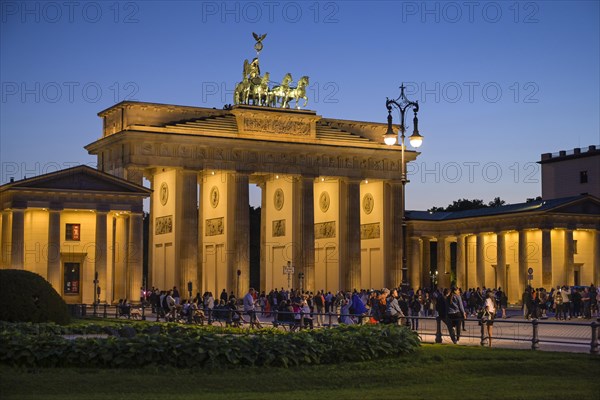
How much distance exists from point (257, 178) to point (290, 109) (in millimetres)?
7514

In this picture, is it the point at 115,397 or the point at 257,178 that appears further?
the point at 257,178

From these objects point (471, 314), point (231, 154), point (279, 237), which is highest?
point (231, 154)

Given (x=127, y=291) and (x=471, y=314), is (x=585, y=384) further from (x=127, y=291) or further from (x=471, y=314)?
(x=127, y=291)

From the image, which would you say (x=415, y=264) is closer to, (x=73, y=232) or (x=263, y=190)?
(x=263, y=190)

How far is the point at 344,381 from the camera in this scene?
24.5m

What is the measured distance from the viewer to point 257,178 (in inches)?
3708

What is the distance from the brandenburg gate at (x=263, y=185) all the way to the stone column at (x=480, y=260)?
832 centimetres

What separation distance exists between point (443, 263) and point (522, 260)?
14273 mm

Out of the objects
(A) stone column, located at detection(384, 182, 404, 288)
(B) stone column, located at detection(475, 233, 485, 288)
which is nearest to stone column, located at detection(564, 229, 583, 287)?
(B) stone column, located at detection(475, 233, 485, 288)

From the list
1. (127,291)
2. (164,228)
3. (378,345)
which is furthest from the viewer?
(164,228)

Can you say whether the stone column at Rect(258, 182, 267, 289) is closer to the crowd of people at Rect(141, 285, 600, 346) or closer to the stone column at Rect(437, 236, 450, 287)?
the crowd of people at Rect(141, 285, 600, 346)

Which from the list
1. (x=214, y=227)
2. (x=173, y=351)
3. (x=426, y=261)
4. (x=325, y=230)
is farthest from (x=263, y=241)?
(x=173, y=351)

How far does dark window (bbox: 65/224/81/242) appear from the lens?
246 ft

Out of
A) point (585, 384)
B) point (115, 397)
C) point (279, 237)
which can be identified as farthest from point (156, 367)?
point (279, 237)
